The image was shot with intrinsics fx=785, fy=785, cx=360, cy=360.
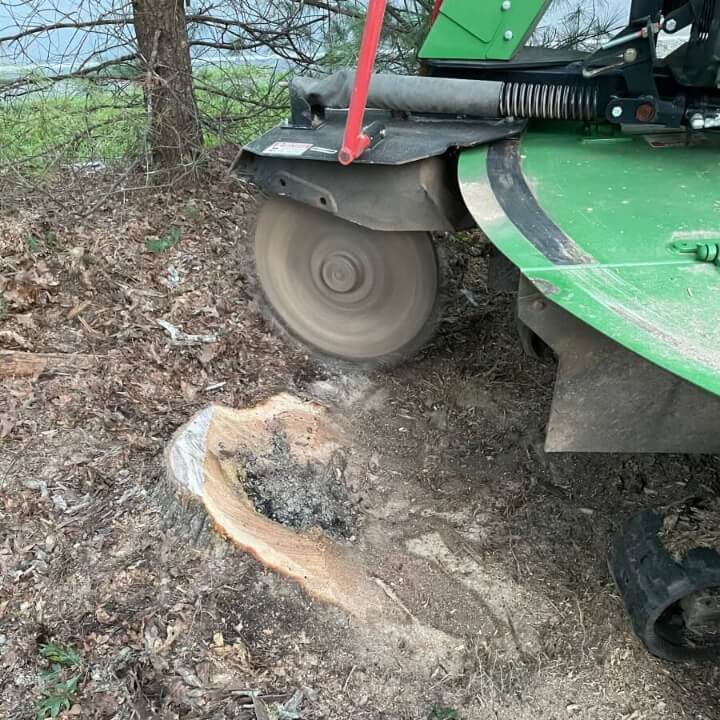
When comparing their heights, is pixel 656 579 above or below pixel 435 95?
below

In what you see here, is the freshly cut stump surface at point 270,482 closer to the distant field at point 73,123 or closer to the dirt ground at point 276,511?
the dirt ground at point 276,511

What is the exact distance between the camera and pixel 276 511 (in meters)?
2.20

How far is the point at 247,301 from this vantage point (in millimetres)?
3303

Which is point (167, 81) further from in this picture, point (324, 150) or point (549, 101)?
point (549, 101)

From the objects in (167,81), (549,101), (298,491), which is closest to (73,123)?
(167,81)

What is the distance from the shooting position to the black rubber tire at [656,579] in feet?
6.02

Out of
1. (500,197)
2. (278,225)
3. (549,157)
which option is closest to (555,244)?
(500,197)

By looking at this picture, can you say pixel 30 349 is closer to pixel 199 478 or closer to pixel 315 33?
pixel 199 478

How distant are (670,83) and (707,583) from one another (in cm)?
162

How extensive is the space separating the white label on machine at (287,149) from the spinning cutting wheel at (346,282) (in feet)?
0.95

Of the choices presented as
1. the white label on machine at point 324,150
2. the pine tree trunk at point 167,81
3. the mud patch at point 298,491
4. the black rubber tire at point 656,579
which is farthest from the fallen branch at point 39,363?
the black rubber tire at point 656,579

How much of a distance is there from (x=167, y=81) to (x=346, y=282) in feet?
5.45

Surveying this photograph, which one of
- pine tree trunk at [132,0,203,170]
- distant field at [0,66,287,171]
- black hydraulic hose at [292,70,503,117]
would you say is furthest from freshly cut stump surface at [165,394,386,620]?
distant field at [0,66,287,171]

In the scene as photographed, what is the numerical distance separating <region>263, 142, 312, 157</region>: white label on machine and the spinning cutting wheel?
29cm
